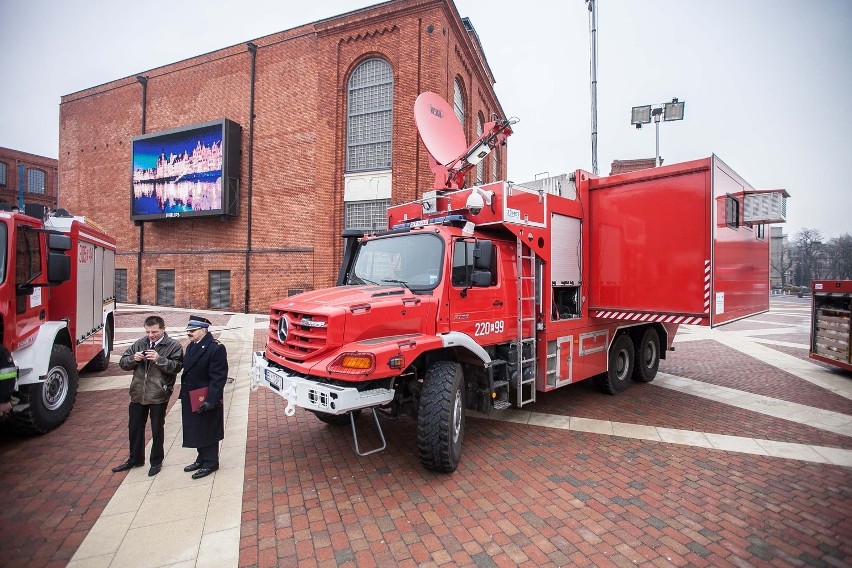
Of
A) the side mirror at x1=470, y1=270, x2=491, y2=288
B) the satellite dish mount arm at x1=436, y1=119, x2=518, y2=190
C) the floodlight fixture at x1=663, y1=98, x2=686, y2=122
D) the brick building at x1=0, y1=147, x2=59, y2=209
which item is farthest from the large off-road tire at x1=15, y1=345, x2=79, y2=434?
the brick building at x1=0, y1=147, x2=59, y2=209

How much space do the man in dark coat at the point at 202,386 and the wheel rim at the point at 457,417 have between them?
2357mm

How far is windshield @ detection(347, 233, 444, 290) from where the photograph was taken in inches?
184

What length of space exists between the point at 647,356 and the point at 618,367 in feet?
3.93

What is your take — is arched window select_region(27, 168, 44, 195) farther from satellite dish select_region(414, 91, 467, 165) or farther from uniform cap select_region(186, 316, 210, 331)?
uniform cap select_region(186, 316, 210, 331)

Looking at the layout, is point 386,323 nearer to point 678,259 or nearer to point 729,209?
point 678,259

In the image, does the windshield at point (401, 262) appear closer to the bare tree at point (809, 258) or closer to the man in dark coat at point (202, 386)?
the man in dark coat at point (202, 386)

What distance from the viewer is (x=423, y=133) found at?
669cm

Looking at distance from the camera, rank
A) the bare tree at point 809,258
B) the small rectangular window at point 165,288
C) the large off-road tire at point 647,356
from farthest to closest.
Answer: the bare tree at point 809,258
the small rectangular window at point 165,288
the large off-road tire at point 647,356

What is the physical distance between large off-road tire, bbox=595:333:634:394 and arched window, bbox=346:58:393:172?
10.7m

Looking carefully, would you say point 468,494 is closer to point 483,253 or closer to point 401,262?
point 483,253

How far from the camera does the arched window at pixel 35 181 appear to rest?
3812 cm

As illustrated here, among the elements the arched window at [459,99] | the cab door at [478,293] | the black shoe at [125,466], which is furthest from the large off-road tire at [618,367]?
the arched window at [459,99]

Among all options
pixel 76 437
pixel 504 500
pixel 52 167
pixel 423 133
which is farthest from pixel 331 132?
pixel 52 167

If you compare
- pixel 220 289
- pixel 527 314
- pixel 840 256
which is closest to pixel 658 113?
pixel 527 314
